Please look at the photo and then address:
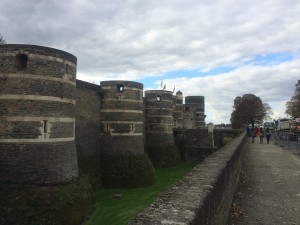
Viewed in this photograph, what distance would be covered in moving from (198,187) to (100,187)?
17.8 meters

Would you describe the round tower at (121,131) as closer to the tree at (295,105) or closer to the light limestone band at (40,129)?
the light limestone band at (40,129)

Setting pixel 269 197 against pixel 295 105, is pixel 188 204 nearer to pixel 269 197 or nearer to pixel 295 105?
pixel 269 197

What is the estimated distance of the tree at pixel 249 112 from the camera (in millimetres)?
72062

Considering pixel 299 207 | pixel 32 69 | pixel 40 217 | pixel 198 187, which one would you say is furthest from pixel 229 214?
pixel 32 69

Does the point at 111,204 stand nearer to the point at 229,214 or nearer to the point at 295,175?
the point at 295,175

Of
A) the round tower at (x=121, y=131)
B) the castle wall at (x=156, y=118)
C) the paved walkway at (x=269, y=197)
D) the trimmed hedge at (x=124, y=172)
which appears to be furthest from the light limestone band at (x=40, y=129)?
the castle wall at (x=156, y=118)

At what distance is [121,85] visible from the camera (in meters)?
23.9

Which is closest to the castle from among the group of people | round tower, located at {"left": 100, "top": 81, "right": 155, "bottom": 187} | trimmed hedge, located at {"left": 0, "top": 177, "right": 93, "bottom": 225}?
trimmed hedge, located at {"left": 0, "top": 177, "right": 93, "bottom": 225}

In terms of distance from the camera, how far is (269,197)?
992 cm

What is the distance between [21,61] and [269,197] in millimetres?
10947

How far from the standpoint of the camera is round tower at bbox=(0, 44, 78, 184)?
13.7 m

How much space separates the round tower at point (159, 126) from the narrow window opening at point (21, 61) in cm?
1976

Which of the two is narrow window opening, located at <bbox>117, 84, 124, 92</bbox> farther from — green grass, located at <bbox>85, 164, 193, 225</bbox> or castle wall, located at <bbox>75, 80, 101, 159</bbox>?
green grass, located at <bbox>85, 164, 193, 225</bbox>

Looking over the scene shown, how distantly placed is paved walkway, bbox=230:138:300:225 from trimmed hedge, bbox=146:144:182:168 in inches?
662
